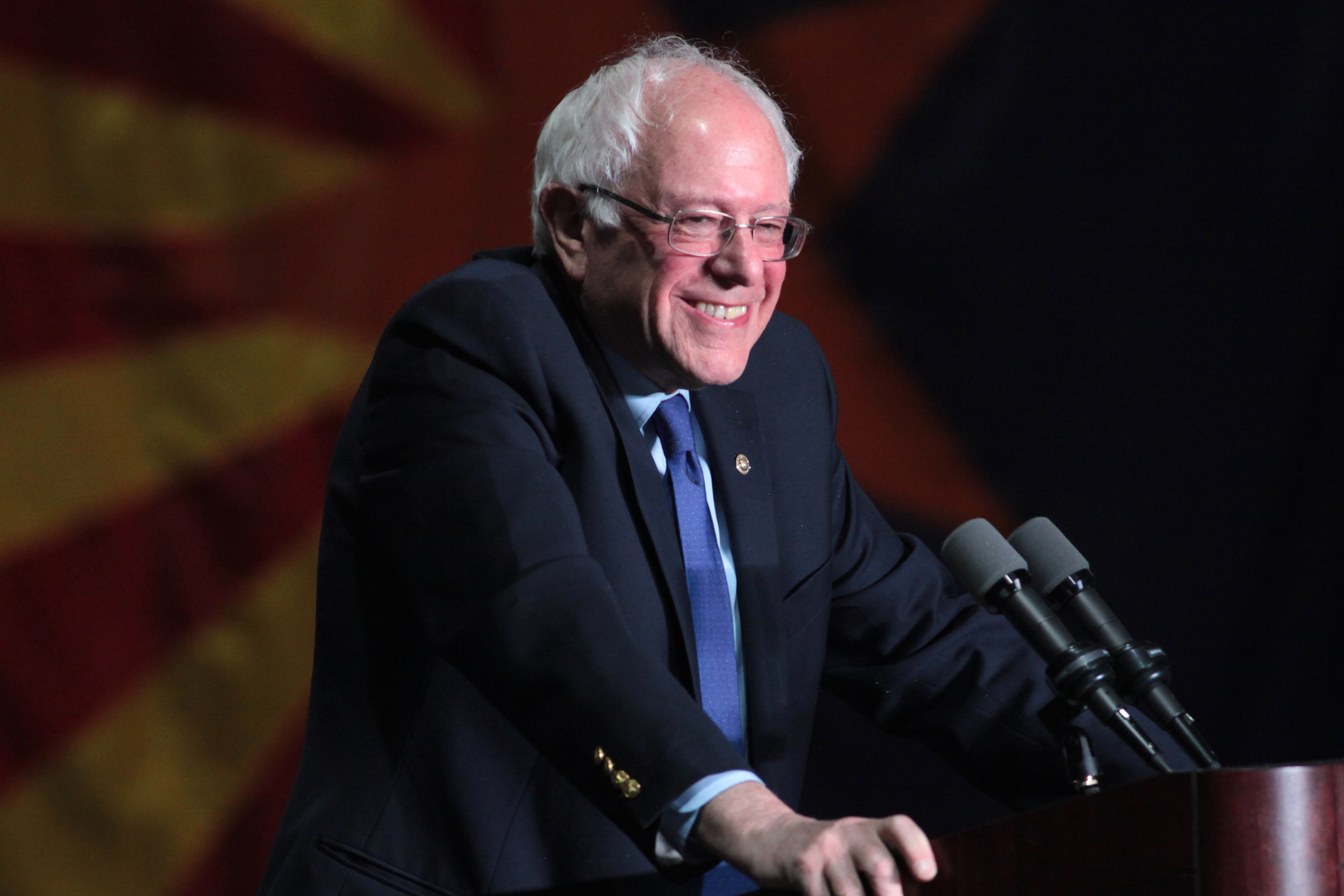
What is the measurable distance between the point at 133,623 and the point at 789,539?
121 cm

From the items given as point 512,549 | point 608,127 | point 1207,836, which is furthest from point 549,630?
point 608,127

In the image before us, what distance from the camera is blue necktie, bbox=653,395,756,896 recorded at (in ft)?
4.76

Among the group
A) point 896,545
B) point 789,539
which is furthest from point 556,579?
point 896,545

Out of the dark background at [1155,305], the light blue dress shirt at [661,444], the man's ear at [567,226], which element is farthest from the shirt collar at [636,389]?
the dark background at [1155,305]

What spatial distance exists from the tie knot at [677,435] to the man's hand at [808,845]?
1.84 ft

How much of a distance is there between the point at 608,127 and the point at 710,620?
549mm

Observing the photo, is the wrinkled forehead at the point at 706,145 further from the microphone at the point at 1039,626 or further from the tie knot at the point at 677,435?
the microphone at the point at 1039,626

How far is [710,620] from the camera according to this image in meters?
1.47

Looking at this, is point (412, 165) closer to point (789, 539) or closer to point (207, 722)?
point (207, 722)

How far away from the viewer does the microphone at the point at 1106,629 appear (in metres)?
1.19

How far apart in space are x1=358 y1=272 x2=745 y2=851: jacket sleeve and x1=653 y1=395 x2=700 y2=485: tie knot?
0.15 meters

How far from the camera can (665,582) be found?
1419mm

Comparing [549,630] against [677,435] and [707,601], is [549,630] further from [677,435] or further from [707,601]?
[677,435]

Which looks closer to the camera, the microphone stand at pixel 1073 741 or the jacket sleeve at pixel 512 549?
the jacket sleeve at pixel 512 549
